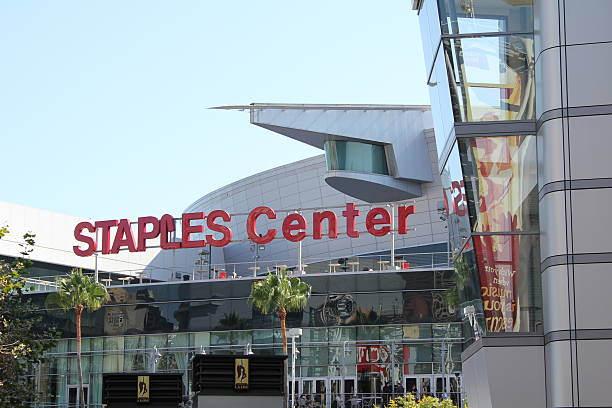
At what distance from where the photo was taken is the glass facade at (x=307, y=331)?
58938mm

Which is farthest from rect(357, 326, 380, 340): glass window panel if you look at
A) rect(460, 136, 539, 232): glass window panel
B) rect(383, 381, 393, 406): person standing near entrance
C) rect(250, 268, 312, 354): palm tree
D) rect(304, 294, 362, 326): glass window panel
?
rect(460, 136, 539, 232): glass window panel

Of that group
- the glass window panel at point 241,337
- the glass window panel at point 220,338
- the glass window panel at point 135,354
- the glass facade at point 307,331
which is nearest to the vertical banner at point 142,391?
the glass facade at point 307,331

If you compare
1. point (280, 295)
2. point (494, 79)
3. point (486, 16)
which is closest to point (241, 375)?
point (494, 79)

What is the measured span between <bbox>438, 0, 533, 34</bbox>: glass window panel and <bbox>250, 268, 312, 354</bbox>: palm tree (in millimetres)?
37843

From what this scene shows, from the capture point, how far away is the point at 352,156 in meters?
71.8

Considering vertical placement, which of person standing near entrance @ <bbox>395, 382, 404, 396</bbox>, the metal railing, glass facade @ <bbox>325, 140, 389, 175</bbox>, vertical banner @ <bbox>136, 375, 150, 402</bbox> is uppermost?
glass facade @ <bbox>325, 140, 389, 175</bbox>

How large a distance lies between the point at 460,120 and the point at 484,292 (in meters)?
3.30

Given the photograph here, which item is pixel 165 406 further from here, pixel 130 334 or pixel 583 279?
pixel 130 334

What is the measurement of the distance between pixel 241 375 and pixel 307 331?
3873 centimetres

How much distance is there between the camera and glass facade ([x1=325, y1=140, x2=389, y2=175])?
235ft

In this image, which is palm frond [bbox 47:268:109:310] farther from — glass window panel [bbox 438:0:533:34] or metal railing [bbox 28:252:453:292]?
glass window panel [bbox 438:0:533:34]

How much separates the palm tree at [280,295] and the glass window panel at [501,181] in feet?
124

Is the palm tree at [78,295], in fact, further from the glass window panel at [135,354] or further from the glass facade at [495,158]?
the glass facade at [495,158]

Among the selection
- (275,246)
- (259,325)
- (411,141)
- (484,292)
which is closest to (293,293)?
(259,325)
